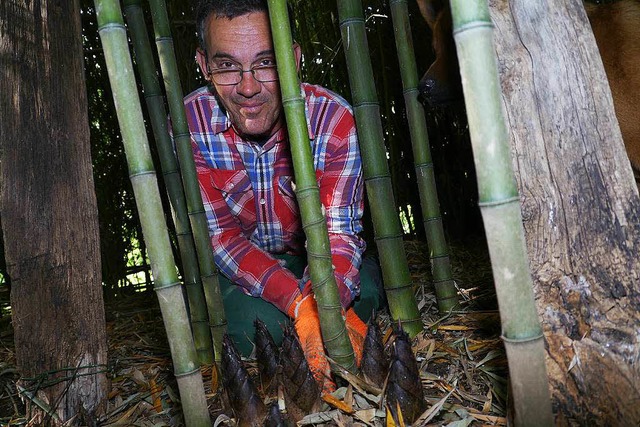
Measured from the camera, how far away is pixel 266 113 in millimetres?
2279

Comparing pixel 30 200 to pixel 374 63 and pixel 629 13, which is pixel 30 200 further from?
pixel 374 63

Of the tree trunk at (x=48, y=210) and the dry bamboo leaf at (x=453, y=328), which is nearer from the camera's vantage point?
the tree trunk at (x=48, y=210)

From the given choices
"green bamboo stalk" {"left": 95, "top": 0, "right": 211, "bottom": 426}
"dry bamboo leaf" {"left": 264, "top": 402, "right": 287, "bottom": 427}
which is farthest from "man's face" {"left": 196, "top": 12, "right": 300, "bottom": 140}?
"dry bamboo leaf" {"left": 264, "top": 402, "right": 287, "bottom": 427}

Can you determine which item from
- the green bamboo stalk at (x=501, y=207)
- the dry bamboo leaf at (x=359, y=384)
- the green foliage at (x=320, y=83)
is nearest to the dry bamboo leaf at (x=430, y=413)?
the dry bamboo leaf at (x=359, y=384)

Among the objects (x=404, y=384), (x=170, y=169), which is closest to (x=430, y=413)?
(x=404, y=384)

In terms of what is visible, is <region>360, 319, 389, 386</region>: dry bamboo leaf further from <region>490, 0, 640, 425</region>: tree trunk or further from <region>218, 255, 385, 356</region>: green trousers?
<region>218, 255, 385, 356</region>: green trousers

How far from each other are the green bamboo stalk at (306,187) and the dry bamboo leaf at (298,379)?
0.27 feet

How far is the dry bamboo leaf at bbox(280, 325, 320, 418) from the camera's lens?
155 cm

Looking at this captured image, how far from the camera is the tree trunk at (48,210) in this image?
1.73m

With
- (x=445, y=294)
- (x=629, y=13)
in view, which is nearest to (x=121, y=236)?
(x=445, y=294)

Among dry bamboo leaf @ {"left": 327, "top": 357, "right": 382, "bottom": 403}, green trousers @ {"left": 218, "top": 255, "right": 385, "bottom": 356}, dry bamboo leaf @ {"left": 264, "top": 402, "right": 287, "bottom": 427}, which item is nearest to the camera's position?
dry bamboo leaf @ {"left": 264, "top": 402, "right": 287, "bottom": 427}

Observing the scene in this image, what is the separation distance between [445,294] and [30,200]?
52.3 inches

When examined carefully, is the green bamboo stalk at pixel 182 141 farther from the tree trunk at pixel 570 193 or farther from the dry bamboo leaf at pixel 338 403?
the tree trunk at pixel 570 193

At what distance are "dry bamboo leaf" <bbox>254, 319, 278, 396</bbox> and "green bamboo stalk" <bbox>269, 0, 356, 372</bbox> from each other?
224 mm
